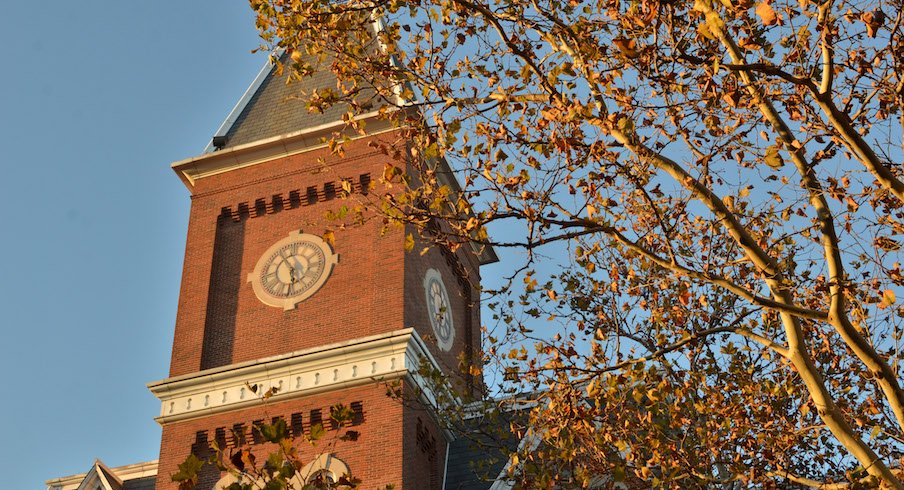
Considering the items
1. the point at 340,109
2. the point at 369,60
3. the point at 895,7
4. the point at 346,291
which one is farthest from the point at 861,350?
the point at 340,109

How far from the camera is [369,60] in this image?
14.2m

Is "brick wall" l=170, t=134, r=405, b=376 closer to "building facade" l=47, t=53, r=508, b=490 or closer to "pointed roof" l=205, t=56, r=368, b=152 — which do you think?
"building facade" l=47, t=53, r=508, b=490

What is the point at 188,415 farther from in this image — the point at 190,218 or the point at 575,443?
the point at 575,443

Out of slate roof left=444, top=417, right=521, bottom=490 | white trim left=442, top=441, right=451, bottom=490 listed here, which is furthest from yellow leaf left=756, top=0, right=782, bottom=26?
white trim left=442, top=441, right=451, bottom=490

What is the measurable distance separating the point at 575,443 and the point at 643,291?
7.74ft

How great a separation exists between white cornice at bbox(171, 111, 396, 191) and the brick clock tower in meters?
→ 0.03

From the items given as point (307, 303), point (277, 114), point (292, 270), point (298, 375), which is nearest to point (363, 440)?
point (298, 375)

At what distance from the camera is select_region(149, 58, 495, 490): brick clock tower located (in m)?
23.3

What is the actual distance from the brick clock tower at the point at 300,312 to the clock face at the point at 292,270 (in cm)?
3

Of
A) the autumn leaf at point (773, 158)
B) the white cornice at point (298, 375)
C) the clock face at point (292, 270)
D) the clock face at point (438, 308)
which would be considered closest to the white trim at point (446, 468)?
the white cornice at point (298, 375)

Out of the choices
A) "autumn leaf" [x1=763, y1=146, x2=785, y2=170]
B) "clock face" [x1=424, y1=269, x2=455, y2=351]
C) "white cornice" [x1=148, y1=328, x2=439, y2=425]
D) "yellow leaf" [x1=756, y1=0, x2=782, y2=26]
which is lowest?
"autumn leaf" [x1=763, y1=146, x2=785, y2=170]

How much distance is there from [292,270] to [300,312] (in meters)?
1.20

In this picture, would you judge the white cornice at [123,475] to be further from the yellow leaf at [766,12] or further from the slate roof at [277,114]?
A: the yellow leaf at [766,12]

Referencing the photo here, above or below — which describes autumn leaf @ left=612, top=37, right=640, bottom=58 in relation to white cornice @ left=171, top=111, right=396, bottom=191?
below
